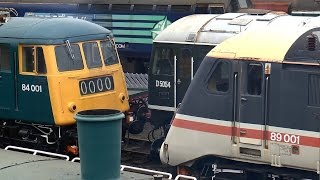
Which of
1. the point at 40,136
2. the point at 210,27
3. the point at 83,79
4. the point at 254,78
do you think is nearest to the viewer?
the point at 254,78

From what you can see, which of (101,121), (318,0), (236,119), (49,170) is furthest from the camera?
(318,0)

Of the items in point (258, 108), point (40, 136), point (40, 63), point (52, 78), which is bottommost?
point (40, 136)

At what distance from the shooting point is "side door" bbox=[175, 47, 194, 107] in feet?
38.7

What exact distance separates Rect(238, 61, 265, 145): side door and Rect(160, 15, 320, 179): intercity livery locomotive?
0.04 feet

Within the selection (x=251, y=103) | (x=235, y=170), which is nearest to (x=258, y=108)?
(x=251, y=103)

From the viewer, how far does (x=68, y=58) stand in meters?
10.7

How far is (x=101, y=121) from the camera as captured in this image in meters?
5.26

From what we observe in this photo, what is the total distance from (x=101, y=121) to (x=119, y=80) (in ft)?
20.8

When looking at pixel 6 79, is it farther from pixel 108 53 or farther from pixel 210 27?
pixel 210 27

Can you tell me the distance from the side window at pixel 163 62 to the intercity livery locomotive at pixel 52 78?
38.2 inches

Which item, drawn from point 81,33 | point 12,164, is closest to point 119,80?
point 81,33

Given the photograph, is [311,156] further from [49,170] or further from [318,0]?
[318,0]

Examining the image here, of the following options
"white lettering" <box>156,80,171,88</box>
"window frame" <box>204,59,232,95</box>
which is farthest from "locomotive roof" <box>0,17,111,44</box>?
"window frame" <box>204,59,232,95</box>

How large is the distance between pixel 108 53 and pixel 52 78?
1.43 metres
